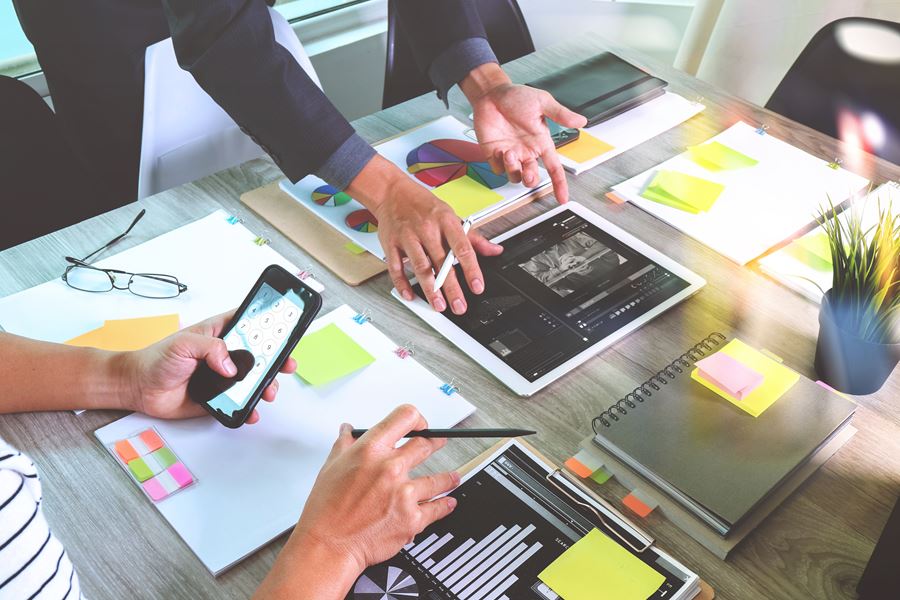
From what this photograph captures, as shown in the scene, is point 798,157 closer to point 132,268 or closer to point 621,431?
point 621,431

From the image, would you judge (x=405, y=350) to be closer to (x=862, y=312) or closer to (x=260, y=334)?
(x=260, y=334)

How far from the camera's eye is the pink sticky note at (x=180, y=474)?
957mm

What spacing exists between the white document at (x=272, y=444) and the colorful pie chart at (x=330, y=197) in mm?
311

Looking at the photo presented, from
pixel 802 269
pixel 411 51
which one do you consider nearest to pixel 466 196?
pixel 802 269

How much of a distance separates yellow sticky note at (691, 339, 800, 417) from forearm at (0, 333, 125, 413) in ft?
2.50

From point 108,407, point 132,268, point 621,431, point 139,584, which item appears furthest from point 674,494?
point 132,268

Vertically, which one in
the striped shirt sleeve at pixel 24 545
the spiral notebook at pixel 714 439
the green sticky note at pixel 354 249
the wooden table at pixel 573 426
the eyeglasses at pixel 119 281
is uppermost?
the striped shirt sleeve at pixel 24 545

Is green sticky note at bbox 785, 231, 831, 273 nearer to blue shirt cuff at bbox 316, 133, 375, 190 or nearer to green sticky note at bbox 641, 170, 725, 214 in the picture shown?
green sticky note at bbox 641, 170, 725, 214

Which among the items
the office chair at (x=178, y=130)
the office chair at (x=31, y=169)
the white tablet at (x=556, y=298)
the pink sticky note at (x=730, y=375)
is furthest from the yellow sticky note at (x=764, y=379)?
the office chair at (x=31, y=169)

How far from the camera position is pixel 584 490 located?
96 cm

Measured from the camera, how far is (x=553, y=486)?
0.96 meters

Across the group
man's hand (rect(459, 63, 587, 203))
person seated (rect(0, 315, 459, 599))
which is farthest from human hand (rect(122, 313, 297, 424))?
man's hand (rect(459, 63, 587, 203))

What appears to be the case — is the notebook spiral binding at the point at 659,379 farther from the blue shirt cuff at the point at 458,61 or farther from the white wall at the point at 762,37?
the white wall at the point at 762,37

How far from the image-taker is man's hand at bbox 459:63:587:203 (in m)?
1.45
